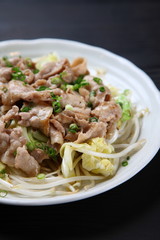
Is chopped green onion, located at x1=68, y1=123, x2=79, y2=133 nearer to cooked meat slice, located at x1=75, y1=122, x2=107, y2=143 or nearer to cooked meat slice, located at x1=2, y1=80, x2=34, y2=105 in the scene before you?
cooked meat slice, located at x1=75, y1=122, x2=107, y2=143

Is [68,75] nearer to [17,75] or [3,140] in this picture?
[17,75]

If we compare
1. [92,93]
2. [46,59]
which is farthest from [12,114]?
[46,59]

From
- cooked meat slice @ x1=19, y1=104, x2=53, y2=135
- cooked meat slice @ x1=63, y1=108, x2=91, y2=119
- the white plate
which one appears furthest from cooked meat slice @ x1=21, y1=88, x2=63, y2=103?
the white plate

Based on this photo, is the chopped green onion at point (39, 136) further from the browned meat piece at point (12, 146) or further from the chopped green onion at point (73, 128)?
the chopped green onion at point (73, 128)

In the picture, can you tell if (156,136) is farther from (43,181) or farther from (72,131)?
(43,181)

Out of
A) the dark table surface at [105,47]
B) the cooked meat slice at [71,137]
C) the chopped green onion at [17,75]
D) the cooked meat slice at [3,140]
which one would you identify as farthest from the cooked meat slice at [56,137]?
the chopped green onion at [17,75]

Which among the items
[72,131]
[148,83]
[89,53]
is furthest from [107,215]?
[89,53]
